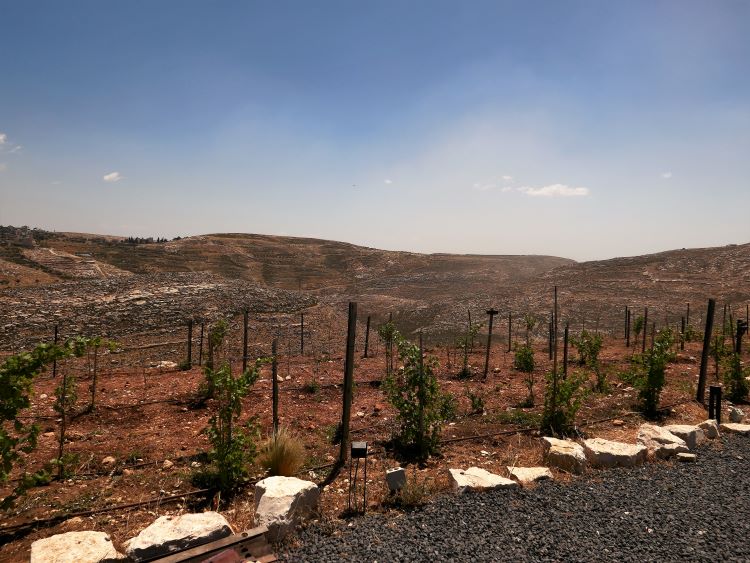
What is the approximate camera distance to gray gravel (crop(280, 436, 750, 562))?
14.9 ft

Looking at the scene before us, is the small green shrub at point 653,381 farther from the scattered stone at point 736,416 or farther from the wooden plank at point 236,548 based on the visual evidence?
the wooden plank at point 236,548

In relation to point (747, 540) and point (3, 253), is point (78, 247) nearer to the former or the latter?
point (3, 253)

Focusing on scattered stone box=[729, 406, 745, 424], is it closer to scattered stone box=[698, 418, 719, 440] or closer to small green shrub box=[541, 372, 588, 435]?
scattered stone box=[698, 418, 719, 440]

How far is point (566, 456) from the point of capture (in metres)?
6.70

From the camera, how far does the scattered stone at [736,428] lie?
333 inches

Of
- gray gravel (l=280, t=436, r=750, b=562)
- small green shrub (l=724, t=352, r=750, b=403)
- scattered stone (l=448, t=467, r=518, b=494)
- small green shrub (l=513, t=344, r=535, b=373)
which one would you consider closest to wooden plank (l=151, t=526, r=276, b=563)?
gray gravel (l=280, t=436, r=750, b=562)

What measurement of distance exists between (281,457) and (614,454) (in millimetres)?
5021

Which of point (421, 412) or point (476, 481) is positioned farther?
point (421, 412)

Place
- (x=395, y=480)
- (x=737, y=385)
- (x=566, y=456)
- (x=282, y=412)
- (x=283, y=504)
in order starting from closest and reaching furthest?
1. (x=283, y=504)
2. (x=395, y=480)
3. (x=566, y=456)
4. (x=282, y=412)
5. (x=737, y=385)

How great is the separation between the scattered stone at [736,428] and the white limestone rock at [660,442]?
70.6 inches

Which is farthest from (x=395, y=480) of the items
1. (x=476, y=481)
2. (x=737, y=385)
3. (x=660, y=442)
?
(x=737, y=385)

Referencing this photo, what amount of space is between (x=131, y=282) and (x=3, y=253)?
1954 centimetres

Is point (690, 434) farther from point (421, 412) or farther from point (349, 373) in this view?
point (349, 373)

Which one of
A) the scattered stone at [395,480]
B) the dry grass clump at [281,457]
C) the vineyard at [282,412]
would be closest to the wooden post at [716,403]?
the vineyard at [282,412]
